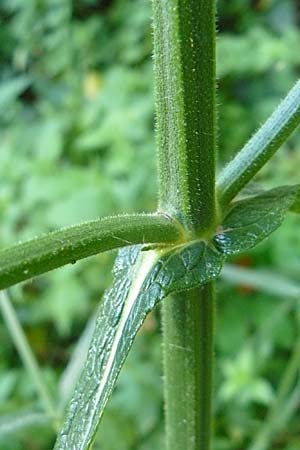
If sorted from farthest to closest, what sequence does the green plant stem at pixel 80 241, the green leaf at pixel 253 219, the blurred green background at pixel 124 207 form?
the blurred green background at pixel 124 207, the green leaf at pixel 253 219, the green plant stem at pixel 80 241

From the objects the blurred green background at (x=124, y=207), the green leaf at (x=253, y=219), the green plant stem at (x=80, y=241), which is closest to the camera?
the green plant stem at (x=80, y=241)

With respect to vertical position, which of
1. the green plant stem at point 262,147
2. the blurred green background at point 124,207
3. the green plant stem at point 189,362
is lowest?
the green plant stem at point 189,362

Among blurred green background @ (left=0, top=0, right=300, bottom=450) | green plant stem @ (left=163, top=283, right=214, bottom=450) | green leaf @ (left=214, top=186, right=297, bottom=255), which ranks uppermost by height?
blurred green background @ (left=0, top=0, right=300, bottom=450)

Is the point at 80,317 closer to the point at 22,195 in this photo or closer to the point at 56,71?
the point at 22,195

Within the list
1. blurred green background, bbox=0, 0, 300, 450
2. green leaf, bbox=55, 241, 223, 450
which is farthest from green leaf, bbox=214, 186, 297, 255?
blurred green background, bbox=0, 0, 300, 450

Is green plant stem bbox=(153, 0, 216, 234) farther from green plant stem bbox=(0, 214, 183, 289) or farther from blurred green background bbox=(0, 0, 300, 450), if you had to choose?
blurred green background bbox=(0, 0, 300, 450)

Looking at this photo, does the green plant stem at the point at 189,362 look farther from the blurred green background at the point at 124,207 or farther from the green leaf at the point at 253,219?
the blurred green background at the point at 124,207

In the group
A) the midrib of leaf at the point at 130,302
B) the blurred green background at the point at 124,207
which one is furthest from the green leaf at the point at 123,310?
the blurred green background at the point at 124,207

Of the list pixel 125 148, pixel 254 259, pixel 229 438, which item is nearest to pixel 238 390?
pixel 229 438
